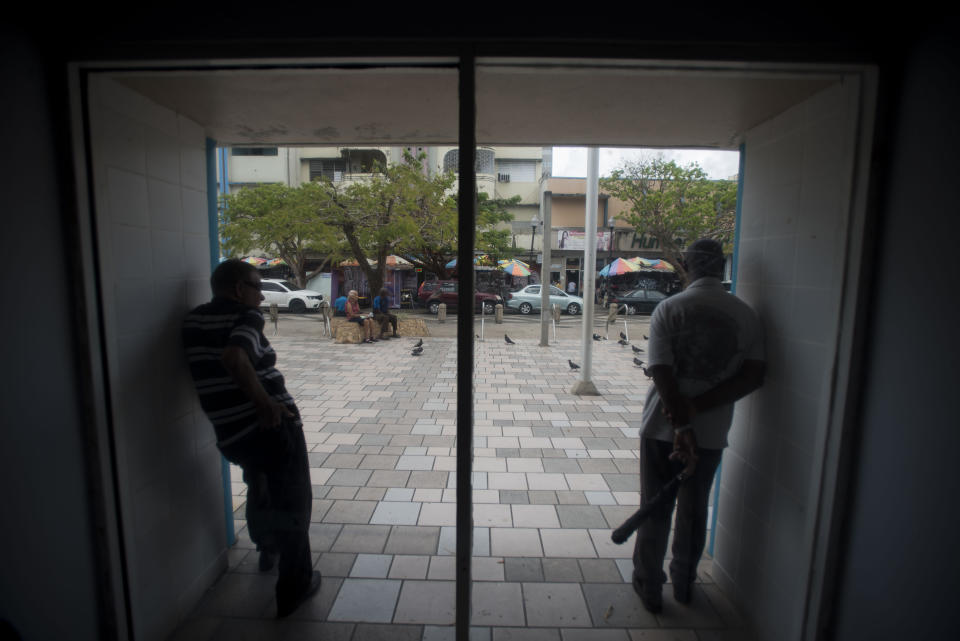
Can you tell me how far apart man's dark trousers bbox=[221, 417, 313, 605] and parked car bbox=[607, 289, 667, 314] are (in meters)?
1.93

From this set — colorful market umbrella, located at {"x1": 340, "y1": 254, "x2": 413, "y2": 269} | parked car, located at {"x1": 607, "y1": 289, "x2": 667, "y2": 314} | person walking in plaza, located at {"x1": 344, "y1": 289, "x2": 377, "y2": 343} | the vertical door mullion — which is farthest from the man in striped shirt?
colorful market umbrella, located at {"x1": 340, "y1": 254, "x2": 413, "y2": 269}

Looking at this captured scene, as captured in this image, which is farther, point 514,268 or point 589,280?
point 514,268

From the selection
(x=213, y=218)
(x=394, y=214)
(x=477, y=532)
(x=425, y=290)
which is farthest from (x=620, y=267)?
(x=425, y=290)

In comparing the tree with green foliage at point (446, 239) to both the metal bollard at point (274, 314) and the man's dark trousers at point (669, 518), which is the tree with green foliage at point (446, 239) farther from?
the man's dark trousers at point (669, 518)

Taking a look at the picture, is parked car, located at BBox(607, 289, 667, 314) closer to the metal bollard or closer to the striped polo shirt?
the striped polo shirt

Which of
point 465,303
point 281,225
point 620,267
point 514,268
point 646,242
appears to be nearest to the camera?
point 465,303

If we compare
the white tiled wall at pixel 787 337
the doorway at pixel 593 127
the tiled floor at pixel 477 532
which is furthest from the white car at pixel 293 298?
the white tiled wall at pixel 787 337

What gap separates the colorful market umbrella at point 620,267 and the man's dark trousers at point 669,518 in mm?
1212

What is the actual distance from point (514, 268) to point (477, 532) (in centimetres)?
1144

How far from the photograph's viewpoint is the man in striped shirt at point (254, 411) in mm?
1991

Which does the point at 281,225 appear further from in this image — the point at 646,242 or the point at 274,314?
the point at 646,242

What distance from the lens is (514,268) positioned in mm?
13992

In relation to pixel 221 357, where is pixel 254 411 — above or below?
below

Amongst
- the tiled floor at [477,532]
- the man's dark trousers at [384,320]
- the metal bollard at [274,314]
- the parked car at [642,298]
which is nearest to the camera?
the tiled floor at [477,532]
